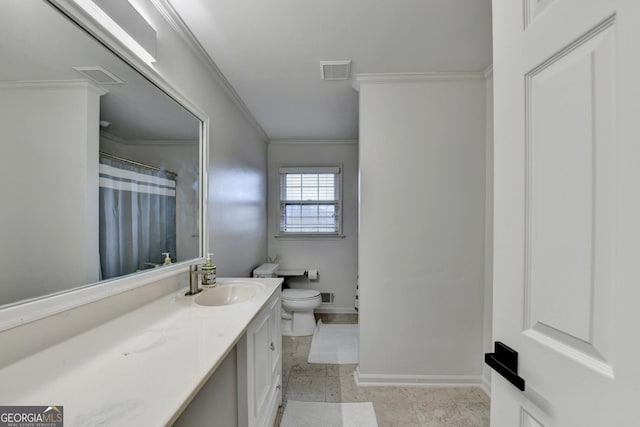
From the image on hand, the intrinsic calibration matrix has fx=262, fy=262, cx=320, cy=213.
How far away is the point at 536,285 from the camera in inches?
23.7

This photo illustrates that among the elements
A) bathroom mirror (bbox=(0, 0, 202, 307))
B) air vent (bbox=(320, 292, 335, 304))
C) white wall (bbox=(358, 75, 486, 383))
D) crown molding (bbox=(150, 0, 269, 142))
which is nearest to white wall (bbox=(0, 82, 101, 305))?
bathroom mirror (bbox=(0, 0, 202, 307))

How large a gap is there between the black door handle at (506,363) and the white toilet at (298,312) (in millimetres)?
2398

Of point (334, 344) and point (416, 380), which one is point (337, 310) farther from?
point (416, 380)

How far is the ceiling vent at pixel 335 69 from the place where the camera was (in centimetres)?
193

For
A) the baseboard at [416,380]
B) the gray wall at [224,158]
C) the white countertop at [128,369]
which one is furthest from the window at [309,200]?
the white countertop at [128,369]

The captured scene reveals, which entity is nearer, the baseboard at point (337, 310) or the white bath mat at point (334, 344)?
the white bath mat at point (334, 344)

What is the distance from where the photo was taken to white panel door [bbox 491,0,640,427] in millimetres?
428

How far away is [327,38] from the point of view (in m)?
1.69

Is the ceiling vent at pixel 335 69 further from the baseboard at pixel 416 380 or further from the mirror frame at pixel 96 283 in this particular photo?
the baseboard at pixel 416 380

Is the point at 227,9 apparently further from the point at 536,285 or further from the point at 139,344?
the point at 536,285

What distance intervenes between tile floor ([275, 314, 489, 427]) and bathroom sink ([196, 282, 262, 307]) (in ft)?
2.76

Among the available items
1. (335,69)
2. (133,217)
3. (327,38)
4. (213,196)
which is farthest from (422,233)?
(133,217)

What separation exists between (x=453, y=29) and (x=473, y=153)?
2.96 ft

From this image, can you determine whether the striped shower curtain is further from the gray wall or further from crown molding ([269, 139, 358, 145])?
crown molding ([269, 139, 358, 145])
